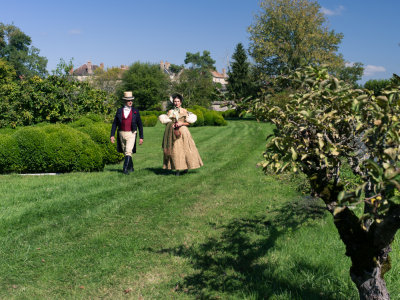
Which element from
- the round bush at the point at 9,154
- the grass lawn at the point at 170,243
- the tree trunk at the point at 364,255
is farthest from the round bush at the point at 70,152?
the tree trunk at the point at 364,255

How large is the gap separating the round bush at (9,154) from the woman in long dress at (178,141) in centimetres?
391

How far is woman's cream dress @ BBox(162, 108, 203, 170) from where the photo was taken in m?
9.35

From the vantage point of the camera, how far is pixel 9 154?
9.62m

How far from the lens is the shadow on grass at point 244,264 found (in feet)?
11.7

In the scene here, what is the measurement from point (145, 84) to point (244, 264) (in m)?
59.4

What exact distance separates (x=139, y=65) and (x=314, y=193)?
64.5 meters

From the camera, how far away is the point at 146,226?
564cm

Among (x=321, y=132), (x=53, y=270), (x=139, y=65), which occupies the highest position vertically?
(x=139, y=65)

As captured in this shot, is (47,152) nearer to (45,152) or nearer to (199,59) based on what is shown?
(45,152)

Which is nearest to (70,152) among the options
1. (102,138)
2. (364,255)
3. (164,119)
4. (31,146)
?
(31,146)

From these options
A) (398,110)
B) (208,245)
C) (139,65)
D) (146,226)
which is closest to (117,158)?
(146,226)

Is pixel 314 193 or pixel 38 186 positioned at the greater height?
pixel 314 193

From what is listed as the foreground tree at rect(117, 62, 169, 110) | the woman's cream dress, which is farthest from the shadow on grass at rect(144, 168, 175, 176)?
the foreground tree at rect(117, 62, 169, 110)

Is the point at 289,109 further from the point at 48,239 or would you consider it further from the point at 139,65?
the point at 139,65
